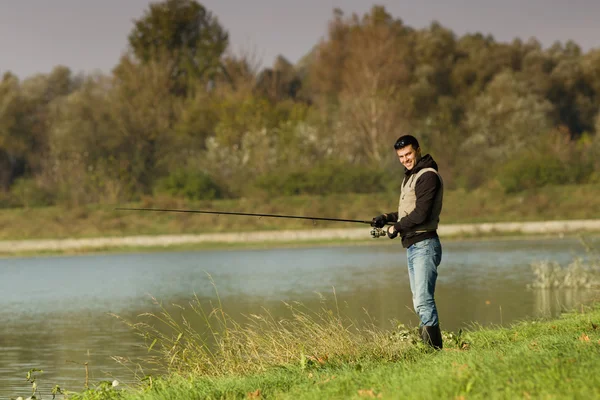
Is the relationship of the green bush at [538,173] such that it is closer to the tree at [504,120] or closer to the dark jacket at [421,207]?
the tree at [504,120]

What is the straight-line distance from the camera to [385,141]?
54844 mm

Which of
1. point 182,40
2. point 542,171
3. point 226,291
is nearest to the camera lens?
point 226,291

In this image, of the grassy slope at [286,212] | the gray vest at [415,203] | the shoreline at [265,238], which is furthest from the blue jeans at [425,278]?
the grassy slope at [286,212]

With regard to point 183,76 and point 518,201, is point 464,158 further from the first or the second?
point 183,76

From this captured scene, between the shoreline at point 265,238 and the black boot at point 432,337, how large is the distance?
3010cm

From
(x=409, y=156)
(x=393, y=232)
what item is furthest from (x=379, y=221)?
(x=409, y=156)

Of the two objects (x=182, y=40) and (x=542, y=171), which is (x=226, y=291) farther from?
(x=182, y=40)

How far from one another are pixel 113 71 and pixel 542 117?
30.5 metres

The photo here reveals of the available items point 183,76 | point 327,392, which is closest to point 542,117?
point 183,76

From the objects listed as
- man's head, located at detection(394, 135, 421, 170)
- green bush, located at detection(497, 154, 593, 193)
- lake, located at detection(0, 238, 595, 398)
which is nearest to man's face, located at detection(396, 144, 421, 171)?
man's head, located at detection(394, 135, 421, 170)

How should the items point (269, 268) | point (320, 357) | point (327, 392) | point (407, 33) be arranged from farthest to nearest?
point (407, 33)
point (269, 268)
point (320, 357)
point (327, 392)

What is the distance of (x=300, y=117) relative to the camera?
62.1 m

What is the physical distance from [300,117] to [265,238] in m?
21.4

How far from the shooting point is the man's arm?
9.31 meters
